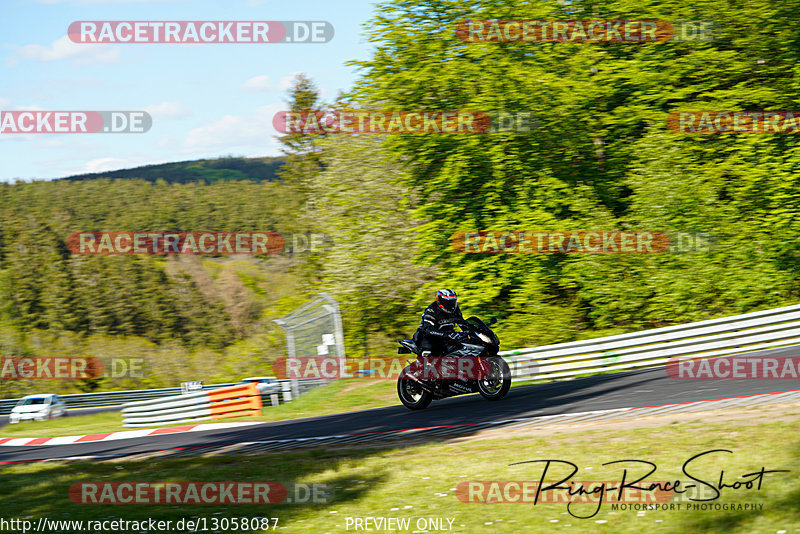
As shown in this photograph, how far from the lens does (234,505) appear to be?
23.5 ft

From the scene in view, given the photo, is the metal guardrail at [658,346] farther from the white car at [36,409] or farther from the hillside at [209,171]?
the hillside at [209,171]

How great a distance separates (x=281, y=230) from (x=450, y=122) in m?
39.7

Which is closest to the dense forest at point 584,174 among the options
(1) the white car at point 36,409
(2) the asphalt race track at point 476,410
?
(2) the asphalt race track at point 476,410

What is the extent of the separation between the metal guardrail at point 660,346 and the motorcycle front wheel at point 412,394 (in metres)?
3.55

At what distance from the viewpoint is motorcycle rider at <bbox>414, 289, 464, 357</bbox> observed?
37.2 ft

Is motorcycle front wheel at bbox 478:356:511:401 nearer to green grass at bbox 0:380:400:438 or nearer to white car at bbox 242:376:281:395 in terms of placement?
green grass at bbox 0:380:400:438

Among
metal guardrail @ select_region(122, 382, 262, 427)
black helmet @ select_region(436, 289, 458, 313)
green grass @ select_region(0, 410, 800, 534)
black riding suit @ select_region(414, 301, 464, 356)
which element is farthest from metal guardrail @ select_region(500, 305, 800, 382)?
green grass @ select_region(0, 410, 800, 534)

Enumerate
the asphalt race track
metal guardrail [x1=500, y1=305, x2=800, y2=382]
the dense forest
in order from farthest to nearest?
A: the dense forest → metal guardrail [x1=500, y1=305, x2=800, y2=382] → the asphalt race track

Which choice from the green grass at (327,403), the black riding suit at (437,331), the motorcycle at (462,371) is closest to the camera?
the motorcycle at (462,371)

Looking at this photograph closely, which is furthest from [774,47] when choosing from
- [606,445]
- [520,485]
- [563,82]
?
[520,485]

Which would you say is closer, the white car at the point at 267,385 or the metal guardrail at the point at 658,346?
A: the metal guardrail at the point at 658,346

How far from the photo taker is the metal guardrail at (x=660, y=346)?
15000 millimetres

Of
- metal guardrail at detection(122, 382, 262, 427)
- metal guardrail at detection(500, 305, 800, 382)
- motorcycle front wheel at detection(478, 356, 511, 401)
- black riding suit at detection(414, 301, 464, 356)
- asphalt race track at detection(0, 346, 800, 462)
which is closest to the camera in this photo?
asphalt race track at detection(0, 346, 800, 462)

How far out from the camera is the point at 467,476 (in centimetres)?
753
